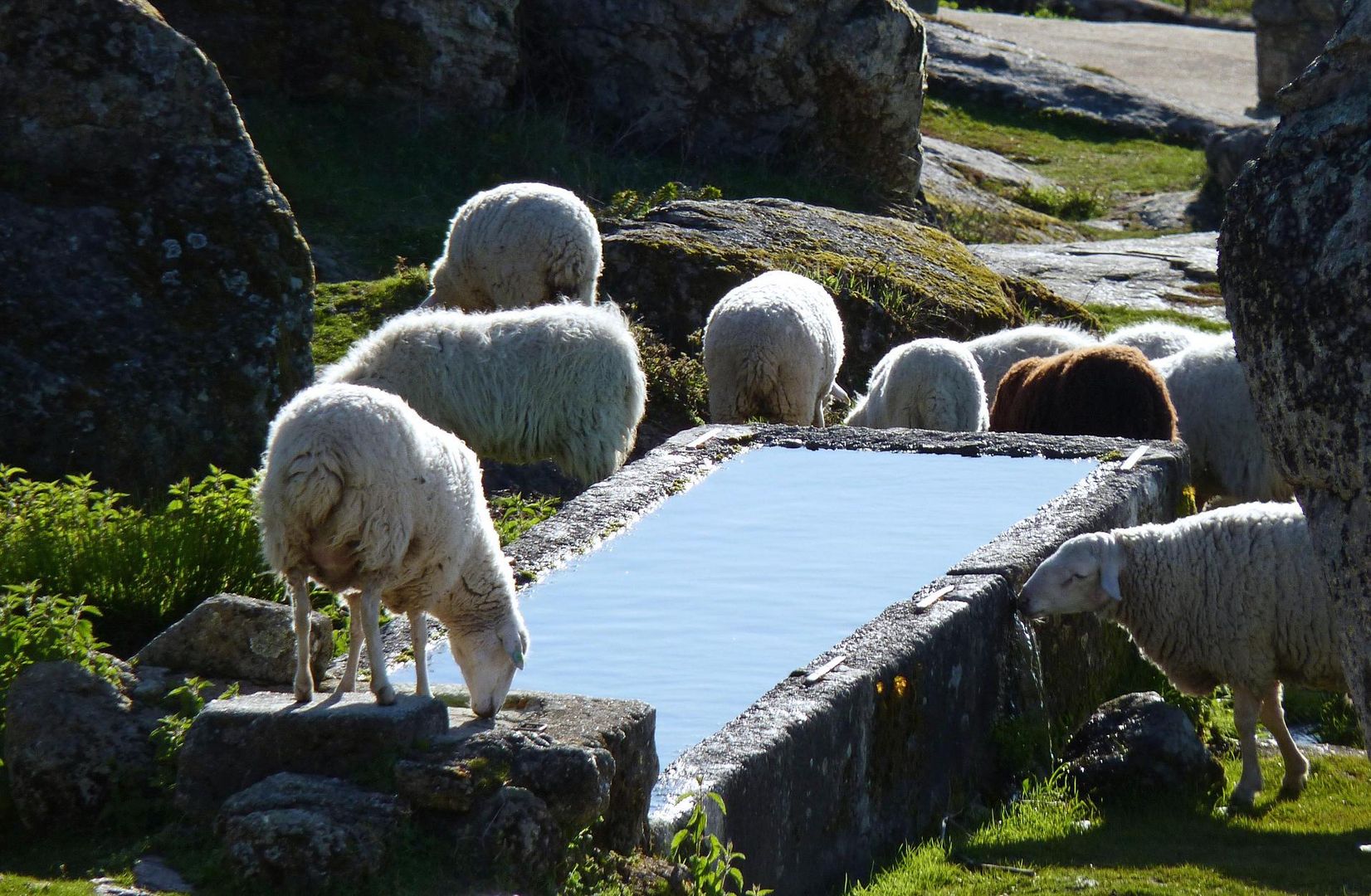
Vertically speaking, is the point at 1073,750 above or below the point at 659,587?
below

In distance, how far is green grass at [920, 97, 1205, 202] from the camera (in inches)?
881

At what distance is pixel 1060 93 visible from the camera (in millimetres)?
25719

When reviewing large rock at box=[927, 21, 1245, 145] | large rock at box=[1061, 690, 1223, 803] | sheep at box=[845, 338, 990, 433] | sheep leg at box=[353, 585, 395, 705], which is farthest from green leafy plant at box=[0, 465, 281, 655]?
large rock at box=[927, 21, 1245, 145]

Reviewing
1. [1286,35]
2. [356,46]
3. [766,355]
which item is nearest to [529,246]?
[766,355]

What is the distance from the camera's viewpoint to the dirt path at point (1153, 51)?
94.7 ft

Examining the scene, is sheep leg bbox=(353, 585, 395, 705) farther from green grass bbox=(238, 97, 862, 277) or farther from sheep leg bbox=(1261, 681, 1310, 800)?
green grass bbox=(238, 97, 862, 277)

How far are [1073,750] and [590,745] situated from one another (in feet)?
9.10

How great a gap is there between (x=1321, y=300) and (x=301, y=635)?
7.55ft

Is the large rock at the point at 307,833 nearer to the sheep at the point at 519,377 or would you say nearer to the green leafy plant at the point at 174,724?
the green leafy plant at the point at 174,724

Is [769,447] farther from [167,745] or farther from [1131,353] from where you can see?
[167,745]

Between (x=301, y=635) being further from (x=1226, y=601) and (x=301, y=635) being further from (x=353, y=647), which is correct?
(x=1226, y=601)

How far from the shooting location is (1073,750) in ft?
18.9

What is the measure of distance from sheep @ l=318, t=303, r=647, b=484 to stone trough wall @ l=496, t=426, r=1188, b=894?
15.4 inches

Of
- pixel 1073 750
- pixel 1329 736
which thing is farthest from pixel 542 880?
pixel 1329 736
